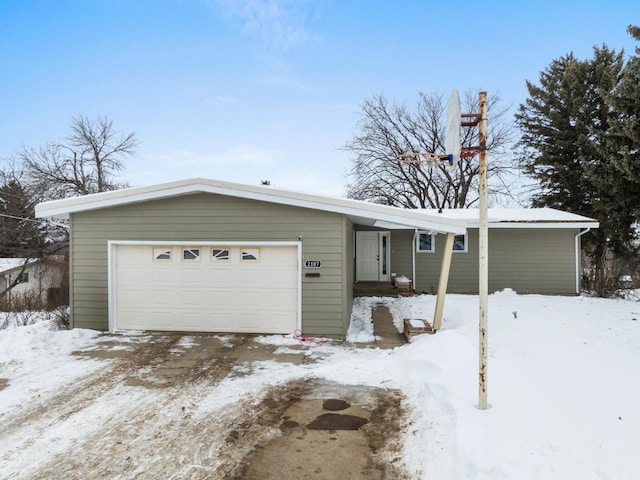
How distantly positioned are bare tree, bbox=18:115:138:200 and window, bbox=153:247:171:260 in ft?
55.0

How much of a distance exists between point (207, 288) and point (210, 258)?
613 mm

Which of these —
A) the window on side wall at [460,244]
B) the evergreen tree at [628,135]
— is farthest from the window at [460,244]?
the evergreen tree at [628,135]

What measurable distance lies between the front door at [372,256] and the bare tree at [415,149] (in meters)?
10.2

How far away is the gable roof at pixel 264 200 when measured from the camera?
677 centimetres

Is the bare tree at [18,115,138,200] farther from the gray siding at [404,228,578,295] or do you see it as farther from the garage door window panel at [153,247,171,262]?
the gray siding at [404,228,578,295]

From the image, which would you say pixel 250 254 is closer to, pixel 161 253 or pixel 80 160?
pixel 161 253

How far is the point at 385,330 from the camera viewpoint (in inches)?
306

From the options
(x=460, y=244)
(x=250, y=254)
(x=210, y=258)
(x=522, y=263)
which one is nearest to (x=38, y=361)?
(x=210, y=258)

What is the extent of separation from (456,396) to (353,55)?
13.1m

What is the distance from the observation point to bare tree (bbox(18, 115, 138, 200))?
66.8 ft

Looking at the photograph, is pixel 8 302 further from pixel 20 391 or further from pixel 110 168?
pixel 110 168

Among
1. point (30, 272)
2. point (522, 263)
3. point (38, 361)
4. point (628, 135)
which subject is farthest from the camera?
point (30, 272)

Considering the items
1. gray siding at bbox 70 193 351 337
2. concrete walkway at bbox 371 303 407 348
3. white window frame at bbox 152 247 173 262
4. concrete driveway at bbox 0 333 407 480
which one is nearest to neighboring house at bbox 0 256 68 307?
gray siding at bbox 70 193 351 337

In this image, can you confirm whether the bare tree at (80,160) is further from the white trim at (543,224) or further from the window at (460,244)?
the white trim at (543,224)
